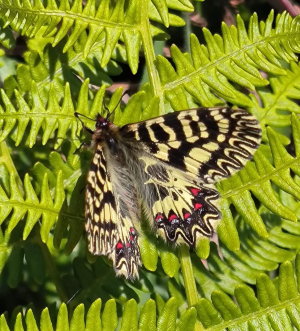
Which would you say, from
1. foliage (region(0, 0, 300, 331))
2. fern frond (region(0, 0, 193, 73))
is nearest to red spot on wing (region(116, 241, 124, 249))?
foliage (region(0, 0, 300, 331))

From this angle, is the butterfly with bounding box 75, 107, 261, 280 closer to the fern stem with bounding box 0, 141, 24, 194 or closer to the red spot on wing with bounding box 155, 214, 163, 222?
the red spot on wing with bounding box 155, 214, 163, 222

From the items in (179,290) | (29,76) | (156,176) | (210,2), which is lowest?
(179,290)

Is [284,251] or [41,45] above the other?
[41,45]

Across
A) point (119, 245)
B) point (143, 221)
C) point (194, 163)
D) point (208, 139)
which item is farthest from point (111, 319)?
point (208, 139)

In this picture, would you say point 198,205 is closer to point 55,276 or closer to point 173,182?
→ point 173,182

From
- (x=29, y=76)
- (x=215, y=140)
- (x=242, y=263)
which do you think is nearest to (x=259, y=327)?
(x=242, y=263)

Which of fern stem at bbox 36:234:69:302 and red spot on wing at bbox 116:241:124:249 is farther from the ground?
fern stem at bbox 36:234:69:302

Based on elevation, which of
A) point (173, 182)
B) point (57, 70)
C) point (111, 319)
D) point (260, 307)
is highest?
point (57, 70)

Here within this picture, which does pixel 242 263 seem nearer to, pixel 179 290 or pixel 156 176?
pixel 179 290
